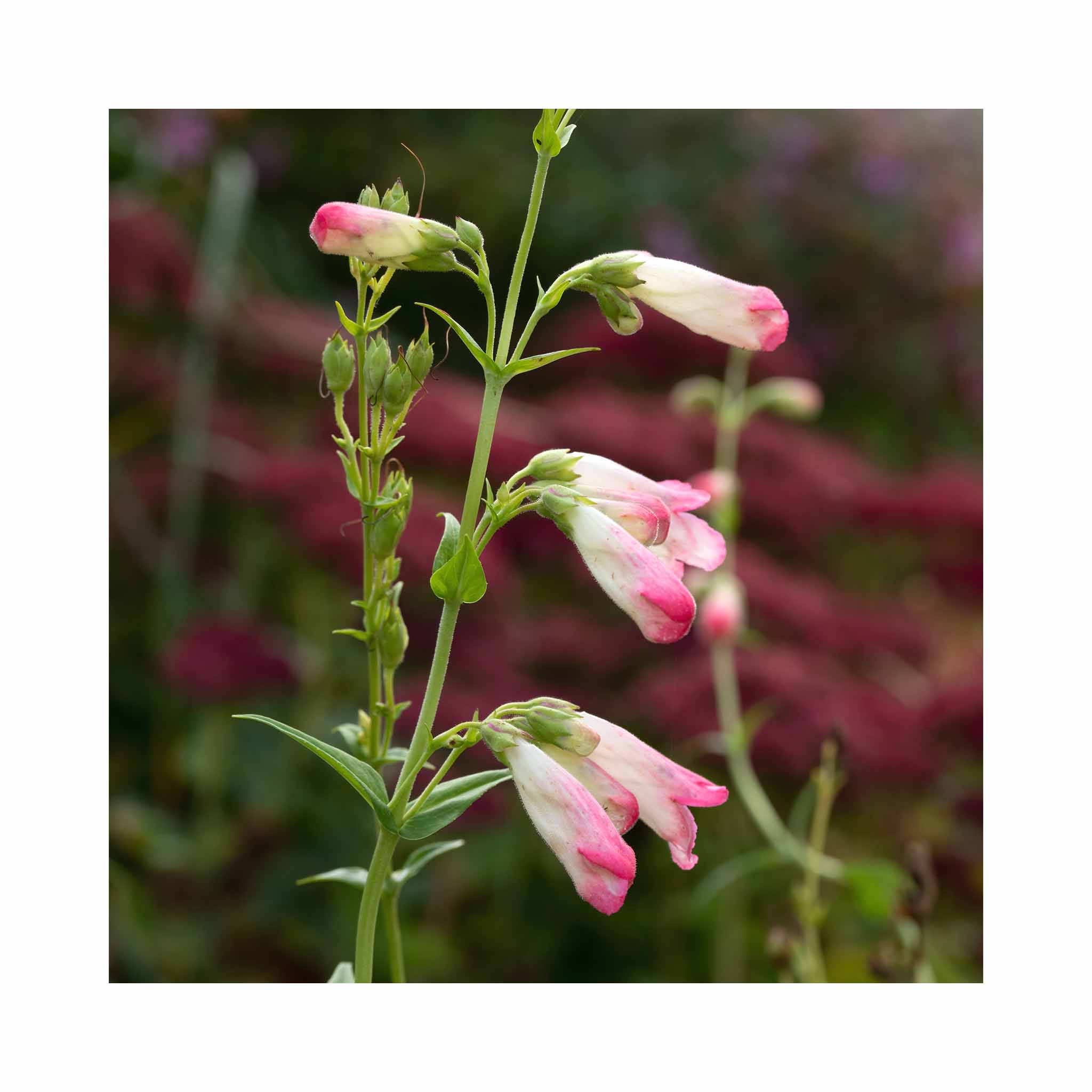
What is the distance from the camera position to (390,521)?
2.13 feet

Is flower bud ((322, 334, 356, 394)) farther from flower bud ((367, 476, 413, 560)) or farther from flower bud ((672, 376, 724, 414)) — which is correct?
flower bud ((672, 376, 724, 414))

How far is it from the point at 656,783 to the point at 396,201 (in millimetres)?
367

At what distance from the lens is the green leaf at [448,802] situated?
0.62m

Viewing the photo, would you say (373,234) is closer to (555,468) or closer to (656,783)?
(555,468)

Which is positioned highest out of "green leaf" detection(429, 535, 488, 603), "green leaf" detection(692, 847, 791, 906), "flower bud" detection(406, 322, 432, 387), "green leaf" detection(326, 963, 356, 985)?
"flower bud" detection(406, 322, 432, 387)

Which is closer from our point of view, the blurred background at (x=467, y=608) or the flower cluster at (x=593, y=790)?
the flower cluster at (x=593, y=790)

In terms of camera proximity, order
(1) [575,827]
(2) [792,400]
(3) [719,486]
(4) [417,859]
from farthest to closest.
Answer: (2) [792,400]
(3) [719,486]
(4) [417,859]
(1) [575,827]

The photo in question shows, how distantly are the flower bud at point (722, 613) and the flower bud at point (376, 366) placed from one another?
0.81 m

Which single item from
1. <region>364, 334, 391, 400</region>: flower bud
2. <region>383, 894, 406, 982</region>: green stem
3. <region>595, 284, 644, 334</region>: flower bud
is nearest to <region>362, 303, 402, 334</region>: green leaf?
<region>364, 334, 391, 400</region>: flower bud

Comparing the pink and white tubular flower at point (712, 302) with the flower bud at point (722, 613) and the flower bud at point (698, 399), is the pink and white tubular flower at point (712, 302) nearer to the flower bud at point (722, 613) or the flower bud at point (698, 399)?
the flower bud at point (722, 613)

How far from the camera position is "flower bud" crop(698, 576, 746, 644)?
4.50 ft

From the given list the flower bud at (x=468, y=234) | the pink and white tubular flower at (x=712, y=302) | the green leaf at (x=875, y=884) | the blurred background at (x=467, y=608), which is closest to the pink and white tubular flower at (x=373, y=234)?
the flower bud at (x=468, y=234)

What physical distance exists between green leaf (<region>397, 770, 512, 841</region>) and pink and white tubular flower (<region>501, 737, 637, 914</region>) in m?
0.03

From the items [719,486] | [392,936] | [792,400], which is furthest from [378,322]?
[792,400]
